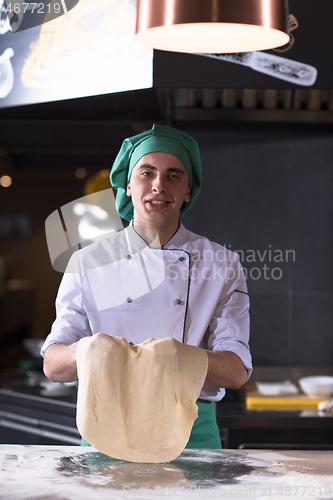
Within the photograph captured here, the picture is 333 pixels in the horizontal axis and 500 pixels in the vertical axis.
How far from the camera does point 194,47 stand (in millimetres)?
949

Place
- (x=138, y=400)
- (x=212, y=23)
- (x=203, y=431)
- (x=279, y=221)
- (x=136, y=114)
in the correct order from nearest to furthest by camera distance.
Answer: (x=212, y=23), (x=138, y=400), (x=203, y=431), (x=136, y=114), (x=279, y=221)

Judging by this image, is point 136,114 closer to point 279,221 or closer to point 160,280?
point 279,221

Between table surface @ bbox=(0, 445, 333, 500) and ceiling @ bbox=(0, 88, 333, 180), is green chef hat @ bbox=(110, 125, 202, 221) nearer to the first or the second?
ceiling @ bbox=(0, 88, 333, 180)

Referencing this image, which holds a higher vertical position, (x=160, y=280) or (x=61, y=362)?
(x=160, y=280)

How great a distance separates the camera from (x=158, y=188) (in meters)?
1.31

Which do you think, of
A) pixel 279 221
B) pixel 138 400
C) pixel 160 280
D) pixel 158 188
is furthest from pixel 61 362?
pixel 279 221

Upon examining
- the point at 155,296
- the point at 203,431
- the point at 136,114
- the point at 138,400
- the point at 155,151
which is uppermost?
the point at 136,114

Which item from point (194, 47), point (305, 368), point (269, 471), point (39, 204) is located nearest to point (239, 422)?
point (305, 368)

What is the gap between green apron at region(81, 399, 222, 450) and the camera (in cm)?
126

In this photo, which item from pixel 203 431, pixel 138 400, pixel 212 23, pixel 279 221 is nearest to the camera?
pixel 212 23

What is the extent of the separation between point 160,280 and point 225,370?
0.33 metres

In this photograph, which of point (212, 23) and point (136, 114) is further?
point (136, 114)

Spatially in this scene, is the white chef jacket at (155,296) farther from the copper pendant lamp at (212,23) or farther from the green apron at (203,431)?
the copper pendant lamp at (212,23)

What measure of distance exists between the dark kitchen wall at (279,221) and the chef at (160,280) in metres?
0.99
